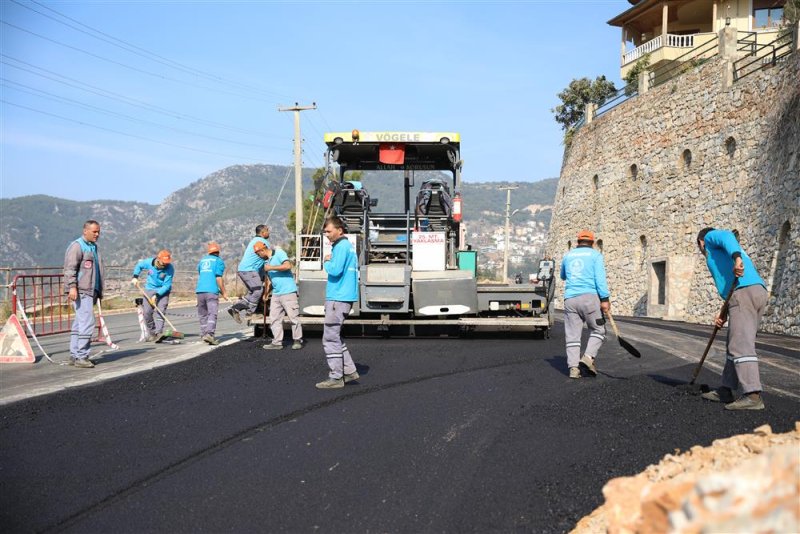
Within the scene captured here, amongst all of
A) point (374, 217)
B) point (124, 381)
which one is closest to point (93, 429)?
point (124, 381)

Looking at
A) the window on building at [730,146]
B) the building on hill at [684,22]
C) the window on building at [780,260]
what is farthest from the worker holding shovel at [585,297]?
the building on hill at [684,22]

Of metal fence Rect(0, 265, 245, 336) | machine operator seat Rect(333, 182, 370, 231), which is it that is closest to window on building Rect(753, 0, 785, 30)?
metal fence Rect(0, 265, 245, 336)

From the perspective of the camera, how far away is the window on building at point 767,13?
33812mm

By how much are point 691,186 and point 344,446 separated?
70.3 feet

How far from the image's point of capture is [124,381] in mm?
7820

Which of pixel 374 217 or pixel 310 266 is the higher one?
pixel 374 217

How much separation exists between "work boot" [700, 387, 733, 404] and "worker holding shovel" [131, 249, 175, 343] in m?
8.71

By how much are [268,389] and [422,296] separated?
14.5 feet

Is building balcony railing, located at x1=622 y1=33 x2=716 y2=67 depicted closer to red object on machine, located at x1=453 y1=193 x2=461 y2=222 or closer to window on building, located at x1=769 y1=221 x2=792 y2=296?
window on building, located at x1=769 y1=221 x2=792 y2=296

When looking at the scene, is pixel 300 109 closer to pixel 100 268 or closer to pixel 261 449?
pixel 100 268

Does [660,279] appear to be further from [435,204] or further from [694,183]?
[435,204]

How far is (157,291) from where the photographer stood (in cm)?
1228

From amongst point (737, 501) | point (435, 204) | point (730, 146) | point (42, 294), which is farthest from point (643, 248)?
point (737, 501)

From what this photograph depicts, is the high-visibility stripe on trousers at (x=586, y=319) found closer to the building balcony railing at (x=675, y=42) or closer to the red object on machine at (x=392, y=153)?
the red object on machine at (x=392, y=153)
